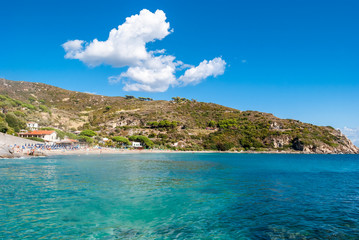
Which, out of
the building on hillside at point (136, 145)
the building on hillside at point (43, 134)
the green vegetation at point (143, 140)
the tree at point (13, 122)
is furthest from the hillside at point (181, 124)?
the building on hillside at point (43, 134)

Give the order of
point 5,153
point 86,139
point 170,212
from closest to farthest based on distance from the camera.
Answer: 1. point 170,212
2. point 5,153
3. point 86,139

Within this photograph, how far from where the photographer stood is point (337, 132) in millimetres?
118375

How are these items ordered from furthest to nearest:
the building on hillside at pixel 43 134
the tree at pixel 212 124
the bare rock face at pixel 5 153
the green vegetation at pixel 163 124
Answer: the tree at pixel 212 124 → the green vegetation at pixel 163 124 → the building on hillside at pixel 43 134 → the bare rock face at pixel 5 153

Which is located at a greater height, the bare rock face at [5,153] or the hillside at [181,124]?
the hillside at [181,124]

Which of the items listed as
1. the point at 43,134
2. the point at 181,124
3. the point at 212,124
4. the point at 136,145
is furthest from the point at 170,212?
the point at 212,124

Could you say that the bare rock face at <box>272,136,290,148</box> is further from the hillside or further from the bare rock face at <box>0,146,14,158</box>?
the bare rock face at <box>0,146,14,158</box>

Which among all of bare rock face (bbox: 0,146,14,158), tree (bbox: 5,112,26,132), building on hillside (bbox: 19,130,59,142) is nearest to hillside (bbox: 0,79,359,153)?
tree (bbox: 5,112,26,132)

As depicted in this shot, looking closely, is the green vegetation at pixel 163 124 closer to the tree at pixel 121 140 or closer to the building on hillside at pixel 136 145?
the building on hillside at pixel 136 145

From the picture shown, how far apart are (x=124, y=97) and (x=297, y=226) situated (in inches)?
6551

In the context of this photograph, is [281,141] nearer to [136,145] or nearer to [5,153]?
[136,145]

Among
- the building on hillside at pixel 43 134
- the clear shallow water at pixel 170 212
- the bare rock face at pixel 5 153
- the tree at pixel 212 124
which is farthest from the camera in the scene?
the tree at pixel 212 124

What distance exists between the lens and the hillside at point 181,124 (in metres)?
102

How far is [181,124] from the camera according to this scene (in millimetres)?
116312

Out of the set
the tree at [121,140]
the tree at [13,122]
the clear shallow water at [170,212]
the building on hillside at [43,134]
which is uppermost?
the tree at [13,122]
